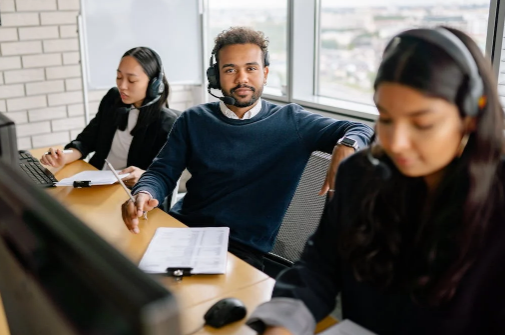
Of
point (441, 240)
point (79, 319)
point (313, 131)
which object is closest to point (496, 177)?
point (441, 240)

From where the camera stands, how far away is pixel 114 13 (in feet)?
11.1

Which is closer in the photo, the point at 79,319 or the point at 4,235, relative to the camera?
the point at 79,319

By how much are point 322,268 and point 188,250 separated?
16.1 inches

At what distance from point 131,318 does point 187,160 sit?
5.16 feet

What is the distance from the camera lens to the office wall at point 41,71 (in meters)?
3.18

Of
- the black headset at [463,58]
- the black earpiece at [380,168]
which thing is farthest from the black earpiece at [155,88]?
the black headset at [463,58]

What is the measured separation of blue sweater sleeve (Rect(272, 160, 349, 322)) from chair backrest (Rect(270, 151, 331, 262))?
1.89 ft

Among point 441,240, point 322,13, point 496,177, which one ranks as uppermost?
point 322,13

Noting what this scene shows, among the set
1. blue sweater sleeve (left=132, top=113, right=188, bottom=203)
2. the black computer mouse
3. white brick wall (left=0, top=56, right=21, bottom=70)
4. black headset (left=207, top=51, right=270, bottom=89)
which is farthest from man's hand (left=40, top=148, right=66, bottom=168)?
the black computer mouse

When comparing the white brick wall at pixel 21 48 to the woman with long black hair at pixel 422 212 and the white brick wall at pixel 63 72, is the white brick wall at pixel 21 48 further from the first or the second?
the woman with long black hair at pixel 422 212

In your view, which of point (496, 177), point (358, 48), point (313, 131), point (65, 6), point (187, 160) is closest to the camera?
point (496, 177)

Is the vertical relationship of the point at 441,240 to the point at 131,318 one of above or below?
below

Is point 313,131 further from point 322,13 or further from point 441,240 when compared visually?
point 322,13

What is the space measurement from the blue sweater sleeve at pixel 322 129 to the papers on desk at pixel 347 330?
745 mm
